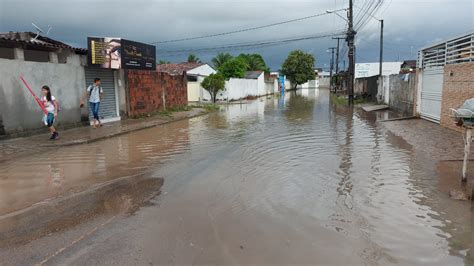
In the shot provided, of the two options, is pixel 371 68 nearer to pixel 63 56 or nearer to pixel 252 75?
pixel 252 75

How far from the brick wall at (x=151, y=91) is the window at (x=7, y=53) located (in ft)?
21.8

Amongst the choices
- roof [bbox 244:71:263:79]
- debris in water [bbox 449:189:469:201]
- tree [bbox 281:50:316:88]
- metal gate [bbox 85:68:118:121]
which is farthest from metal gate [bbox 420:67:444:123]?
tree [bbox 281:50:316:88]

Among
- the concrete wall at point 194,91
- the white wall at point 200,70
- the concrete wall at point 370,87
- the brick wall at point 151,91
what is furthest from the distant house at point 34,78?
the white wall at point 200,70

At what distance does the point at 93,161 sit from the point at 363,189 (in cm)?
592

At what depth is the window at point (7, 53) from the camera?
36.0 ft

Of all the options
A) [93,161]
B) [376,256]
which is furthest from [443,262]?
[93,161]

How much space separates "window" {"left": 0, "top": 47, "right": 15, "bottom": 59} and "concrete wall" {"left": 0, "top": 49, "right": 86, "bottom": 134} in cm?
12

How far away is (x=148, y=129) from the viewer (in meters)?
14.9

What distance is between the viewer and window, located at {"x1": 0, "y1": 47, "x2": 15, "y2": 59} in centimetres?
1098

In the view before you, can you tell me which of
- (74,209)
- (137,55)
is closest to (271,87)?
(137,55)

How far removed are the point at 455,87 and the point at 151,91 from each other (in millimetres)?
13996

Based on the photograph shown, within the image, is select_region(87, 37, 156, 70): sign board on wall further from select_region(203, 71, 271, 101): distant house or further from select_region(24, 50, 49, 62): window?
select_region(203, 71, 271, 101): distant house

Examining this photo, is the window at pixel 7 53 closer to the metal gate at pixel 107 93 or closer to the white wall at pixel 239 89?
the metal gate at pixel 107 93

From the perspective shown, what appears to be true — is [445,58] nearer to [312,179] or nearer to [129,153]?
[312,179]
